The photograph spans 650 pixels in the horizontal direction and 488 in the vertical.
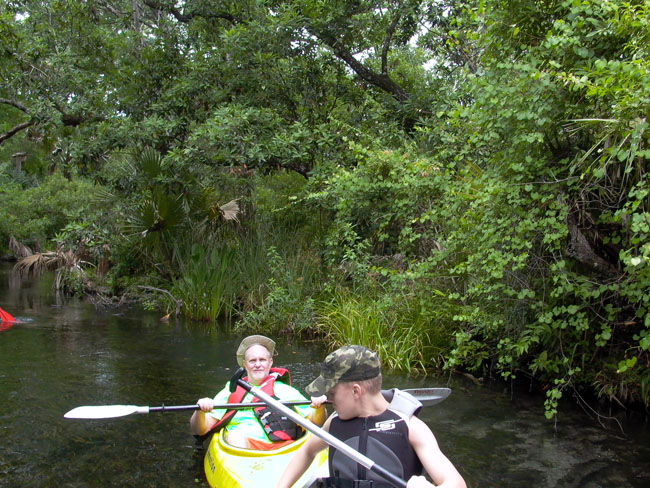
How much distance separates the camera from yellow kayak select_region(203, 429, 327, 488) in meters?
4.24

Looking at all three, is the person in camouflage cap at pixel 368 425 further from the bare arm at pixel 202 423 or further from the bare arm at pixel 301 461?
the bare arm at pixel 202 423

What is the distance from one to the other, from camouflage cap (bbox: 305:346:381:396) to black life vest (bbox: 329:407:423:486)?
0.60 feet

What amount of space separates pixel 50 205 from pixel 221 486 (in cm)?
2276

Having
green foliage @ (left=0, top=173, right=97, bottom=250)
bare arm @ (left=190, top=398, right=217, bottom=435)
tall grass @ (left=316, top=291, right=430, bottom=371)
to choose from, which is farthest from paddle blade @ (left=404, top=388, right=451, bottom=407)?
green foliage @ (left=0, top=173, right=97, bottom=250)

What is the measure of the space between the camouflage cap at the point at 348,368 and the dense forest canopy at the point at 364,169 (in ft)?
8.31

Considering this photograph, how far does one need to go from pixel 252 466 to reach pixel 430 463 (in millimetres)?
2204

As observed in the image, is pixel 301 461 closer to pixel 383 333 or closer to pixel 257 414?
pixel 257 414

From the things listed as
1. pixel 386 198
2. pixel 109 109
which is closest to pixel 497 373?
pixel 386 198

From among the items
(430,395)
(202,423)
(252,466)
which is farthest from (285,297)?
(430,395)

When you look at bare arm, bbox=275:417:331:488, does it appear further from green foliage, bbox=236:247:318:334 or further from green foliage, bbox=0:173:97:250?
green foliage, bbox=0:173:97:250

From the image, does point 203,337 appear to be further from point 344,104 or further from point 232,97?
point 344,104

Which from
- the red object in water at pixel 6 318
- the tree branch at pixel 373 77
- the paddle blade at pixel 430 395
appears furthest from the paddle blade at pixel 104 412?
the tree branch at pixel 373 77

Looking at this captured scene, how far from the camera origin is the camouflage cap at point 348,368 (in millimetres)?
2609

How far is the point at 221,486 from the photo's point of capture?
4430 mm
